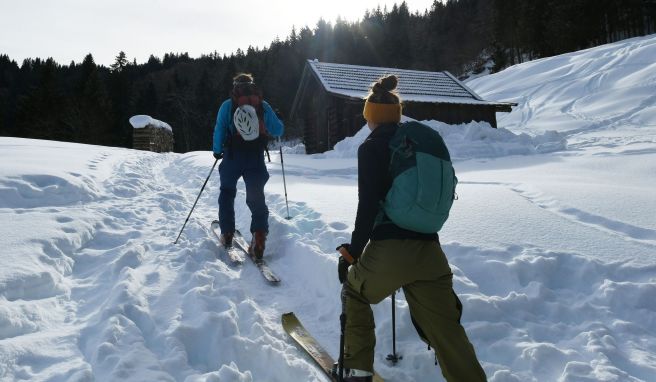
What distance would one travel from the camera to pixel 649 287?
3357 mm

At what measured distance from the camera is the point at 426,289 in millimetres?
2232

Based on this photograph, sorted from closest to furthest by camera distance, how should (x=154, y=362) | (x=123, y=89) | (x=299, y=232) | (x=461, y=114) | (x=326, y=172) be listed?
(x=154, y=362) < (x=299, y=232) < (x=326, y=172) < (x=461, y=114) < (x=123, y=89)

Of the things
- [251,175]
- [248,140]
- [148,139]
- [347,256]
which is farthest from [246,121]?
[148,139]

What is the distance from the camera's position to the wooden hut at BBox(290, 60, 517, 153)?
19.2 metres

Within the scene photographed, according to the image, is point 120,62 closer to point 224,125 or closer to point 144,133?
point 144,133

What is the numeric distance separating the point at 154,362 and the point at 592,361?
2.81 metres

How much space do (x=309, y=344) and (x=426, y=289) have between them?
4.25ft

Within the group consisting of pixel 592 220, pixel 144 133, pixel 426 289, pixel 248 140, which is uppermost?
pixel 144 133

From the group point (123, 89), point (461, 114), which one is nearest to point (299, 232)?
point (461, 114)

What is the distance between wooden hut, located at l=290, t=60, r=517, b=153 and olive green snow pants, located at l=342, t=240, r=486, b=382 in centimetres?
1563

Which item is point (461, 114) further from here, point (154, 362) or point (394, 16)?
point (394, 16)

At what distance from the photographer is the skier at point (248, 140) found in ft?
16.6

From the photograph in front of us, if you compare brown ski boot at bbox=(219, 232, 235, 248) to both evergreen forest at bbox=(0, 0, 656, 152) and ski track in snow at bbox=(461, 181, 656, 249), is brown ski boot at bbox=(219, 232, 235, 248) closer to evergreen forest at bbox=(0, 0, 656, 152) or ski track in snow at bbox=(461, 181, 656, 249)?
ski track in snow at bbox=(461, 181, 656, 249)

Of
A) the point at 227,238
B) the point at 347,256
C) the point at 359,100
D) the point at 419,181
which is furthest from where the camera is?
the point at 359,100
